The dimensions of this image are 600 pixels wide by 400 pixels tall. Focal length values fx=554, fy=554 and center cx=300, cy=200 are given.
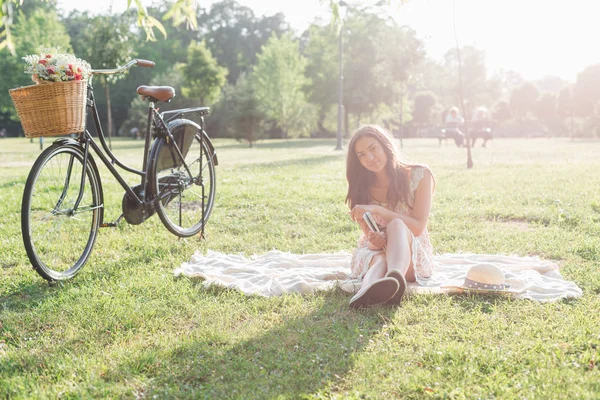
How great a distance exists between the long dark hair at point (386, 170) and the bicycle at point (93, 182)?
1669mm

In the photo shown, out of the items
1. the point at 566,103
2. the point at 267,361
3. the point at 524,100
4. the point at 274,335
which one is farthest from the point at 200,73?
the point at 524,100

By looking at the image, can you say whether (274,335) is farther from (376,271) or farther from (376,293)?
(376,271)

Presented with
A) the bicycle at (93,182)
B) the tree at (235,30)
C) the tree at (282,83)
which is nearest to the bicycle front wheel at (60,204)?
the bicycle at (93,182)

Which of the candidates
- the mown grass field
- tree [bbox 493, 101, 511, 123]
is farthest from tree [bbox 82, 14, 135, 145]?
tree [bbox 493, 101, 511, 123]

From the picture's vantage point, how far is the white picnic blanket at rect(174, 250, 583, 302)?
12.2ft

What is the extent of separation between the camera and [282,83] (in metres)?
36.5

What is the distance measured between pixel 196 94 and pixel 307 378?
99.6ft

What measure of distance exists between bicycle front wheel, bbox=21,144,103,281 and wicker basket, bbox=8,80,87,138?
19 cm

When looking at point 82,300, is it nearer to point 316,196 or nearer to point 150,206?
point 150,206

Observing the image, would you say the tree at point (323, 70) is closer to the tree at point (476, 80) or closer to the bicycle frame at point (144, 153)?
the tree at point (476, 80)

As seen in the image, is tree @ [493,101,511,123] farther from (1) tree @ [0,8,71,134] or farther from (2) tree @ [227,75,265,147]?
(1) tree @ [0,8,71,134]

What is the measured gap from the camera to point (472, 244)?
5238mm

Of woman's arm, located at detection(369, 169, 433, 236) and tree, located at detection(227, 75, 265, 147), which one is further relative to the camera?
tree, located at detection(227, 75, 265, 147)

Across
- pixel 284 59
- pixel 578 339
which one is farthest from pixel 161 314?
pixel 284 59
